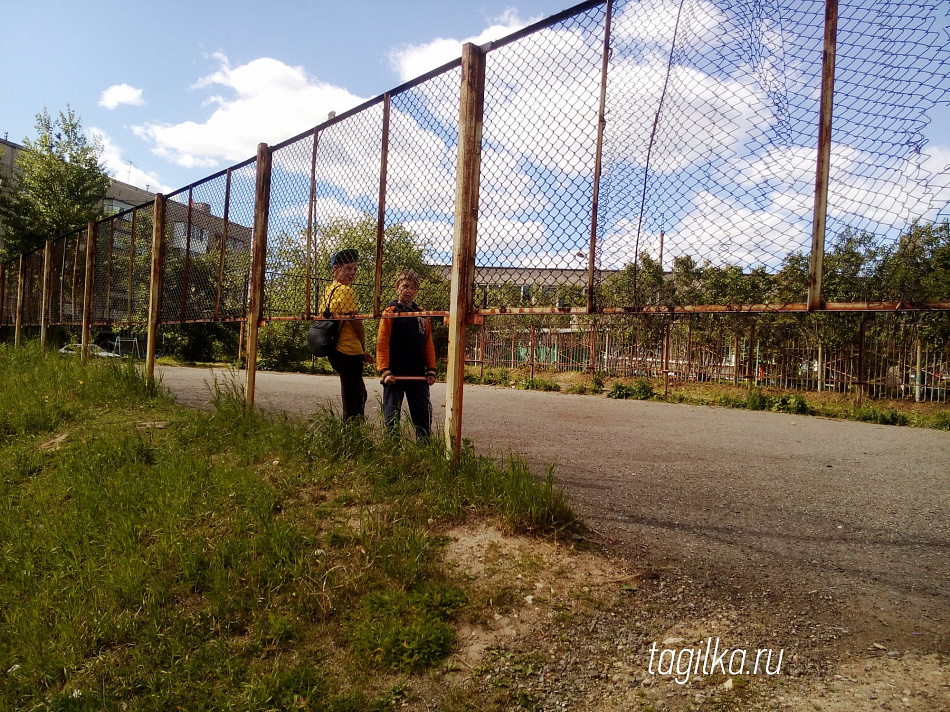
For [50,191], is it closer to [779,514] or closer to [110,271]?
[110,271]

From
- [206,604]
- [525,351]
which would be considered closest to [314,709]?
[206,604]

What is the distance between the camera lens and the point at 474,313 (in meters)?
3.78

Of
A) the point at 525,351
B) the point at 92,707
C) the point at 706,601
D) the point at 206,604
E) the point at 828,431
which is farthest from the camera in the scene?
the point at 525,351

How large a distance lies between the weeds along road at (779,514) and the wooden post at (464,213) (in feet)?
4.00

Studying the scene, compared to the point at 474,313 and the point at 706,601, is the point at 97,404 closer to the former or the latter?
the point at 474,313

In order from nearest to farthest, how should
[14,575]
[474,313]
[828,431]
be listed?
[14,575], [474,313], [828,431]

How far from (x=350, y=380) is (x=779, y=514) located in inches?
131

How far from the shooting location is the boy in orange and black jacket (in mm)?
4508

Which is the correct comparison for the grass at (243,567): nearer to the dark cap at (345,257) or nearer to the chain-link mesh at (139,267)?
the dark cap at (345,257)

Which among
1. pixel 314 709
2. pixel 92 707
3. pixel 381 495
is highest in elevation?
pixel 381 495

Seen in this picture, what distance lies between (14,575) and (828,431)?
11.2 meters

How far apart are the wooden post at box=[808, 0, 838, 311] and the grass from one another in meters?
1.66

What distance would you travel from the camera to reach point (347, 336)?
16.0ft

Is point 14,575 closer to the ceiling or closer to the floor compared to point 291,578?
closer to the floor
